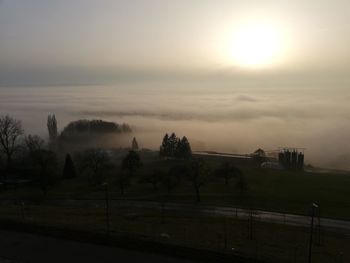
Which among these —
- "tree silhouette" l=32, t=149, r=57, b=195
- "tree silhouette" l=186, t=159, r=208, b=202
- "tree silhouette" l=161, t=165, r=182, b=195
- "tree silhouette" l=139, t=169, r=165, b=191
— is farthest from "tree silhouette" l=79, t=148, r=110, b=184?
"tree silhouette" l=186, t=159, r=208, b=202

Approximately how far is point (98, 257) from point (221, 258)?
7376 mm

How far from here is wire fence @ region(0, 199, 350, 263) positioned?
117 feet

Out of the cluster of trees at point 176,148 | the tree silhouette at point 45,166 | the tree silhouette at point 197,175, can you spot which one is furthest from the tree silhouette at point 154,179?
the cluster of trees at point 176,148

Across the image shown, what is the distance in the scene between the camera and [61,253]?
1184 inches

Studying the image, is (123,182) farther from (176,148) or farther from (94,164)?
(176,148)

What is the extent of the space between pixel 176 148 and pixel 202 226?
6926 centimetres

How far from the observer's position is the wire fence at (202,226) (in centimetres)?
3558

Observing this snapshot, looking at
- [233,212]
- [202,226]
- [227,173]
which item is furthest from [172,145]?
[202,226]

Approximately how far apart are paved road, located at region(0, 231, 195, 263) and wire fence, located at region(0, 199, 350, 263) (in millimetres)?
1654

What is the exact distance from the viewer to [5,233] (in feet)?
112

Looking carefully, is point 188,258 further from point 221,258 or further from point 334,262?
point 334,262

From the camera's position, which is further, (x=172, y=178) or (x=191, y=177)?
(x=172, y=178)

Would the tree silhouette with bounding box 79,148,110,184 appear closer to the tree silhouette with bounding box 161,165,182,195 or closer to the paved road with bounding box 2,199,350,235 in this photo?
the tree silhouette with bounding box 161,165,182,195

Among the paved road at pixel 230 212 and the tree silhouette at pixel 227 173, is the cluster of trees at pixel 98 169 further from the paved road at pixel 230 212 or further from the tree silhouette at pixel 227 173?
the paved road at pixel 230 212
